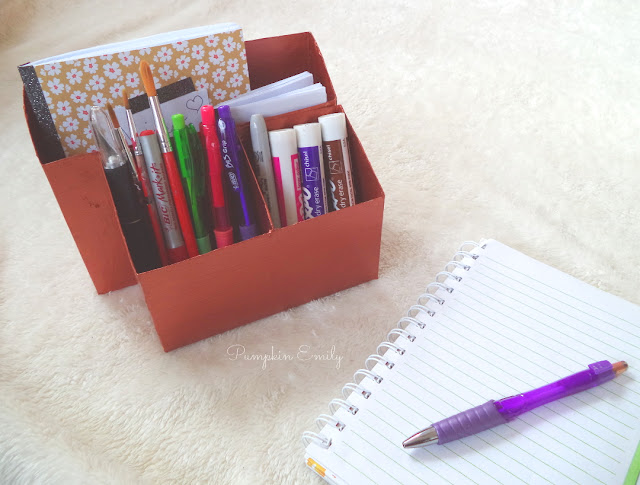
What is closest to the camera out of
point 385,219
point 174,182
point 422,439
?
point 422,439

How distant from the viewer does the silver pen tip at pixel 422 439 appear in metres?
0.40

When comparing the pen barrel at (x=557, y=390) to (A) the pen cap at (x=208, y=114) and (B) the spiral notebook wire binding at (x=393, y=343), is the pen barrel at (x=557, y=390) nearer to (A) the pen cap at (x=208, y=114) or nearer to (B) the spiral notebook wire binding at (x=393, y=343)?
(B) the spiral notebook wire binding at (x=393, y=343)

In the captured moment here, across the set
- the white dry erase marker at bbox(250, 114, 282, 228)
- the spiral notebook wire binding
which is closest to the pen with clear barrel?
the white dry erase marker at bbox(250, 114, 282, 228)

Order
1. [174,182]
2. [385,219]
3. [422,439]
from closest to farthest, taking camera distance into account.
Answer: [422,439]
[174,182]
[385,219]

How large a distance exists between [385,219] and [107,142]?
12.6 inches

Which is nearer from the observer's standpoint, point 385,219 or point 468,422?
point 468,422

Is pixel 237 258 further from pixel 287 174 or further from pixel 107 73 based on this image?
pixel 107 73

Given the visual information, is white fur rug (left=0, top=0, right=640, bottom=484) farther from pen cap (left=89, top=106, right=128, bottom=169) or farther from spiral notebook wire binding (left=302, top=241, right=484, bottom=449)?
pen cap (left=89, top=106, right=128, bottom=169)

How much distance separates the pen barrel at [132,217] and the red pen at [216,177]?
2.6 inches

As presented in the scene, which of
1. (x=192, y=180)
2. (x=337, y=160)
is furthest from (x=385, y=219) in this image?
(x=192, y=180)

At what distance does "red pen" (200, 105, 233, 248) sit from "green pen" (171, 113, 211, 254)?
0.04 ft

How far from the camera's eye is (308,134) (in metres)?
0.53

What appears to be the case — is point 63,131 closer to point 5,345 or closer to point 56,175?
point 56,175

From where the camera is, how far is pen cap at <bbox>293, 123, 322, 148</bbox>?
53cm
